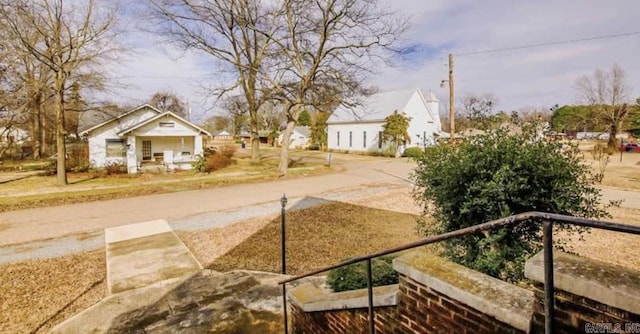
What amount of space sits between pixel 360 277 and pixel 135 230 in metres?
7.40

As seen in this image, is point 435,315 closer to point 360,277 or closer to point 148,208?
point 360,277

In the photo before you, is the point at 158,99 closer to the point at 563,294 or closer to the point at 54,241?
the point at 54,241

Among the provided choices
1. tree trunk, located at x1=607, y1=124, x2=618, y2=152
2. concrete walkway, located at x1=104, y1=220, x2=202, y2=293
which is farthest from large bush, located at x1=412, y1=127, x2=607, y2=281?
tree trunk, located at x1=607, y1=124, x2=618, y2=152

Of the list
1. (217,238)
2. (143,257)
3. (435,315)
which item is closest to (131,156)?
(217,238)

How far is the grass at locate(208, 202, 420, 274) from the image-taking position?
23.2 ft

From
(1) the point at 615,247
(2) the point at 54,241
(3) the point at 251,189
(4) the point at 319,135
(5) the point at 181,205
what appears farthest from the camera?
(4) the point at 319,135

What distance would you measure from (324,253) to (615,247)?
21.2ft

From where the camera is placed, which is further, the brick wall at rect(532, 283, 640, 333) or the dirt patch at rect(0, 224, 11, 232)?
the dirt patch at rect(0, 224, 11, 232)

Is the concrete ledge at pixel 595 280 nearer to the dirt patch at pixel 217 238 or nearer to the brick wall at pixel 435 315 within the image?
the brick wall at pixel 435 315

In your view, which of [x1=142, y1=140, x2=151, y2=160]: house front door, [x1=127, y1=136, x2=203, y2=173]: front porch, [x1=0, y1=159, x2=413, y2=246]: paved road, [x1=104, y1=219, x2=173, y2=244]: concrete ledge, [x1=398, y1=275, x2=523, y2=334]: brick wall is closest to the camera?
[x1=398, y1=275, x2=523, y2=334]: brick wall

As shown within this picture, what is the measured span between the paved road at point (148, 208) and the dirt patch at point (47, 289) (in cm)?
248

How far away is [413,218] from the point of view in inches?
407

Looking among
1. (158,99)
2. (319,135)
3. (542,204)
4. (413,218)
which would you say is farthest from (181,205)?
(158,99)

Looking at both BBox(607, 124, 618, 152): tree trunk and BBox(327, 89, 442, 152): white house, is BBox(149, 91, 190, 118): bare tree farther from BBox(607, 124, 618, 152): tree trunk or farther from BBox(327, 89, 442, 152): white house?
BBox(607, 124, 618, 152): tree trunk
